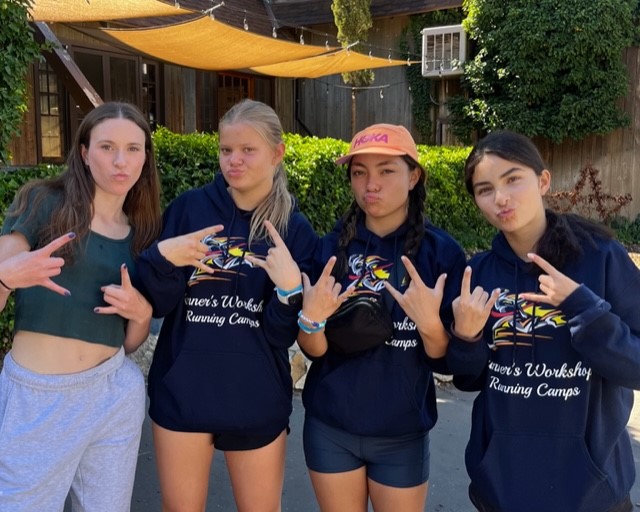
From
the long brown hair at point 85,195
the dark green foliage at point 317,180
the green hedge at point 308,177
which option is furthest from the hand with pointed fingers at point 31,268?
the dark green foliage at point 317,180

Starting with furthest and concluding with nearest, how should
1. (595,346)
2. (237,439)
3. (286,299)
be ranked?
(237,439)
(286,299)
(595,346)

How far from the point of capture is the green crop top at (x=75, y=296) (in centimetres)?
199

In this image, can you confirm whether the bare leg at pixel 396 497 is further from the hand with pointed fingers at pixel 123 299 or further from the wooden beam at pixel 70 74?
the wooden beam at pixel 70 74

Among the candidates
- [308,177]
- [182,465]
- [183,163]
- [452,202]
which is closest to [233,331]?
[182,465]

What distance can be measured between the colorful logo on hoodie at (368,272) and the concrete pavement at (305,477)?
1.57 meters

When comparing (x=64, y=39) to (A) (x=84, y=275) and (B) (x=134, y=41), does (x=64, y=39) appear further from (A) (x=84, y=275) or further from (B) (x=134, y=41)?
(A) (x=84, y=275)

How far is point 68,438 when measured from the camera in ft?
6.40

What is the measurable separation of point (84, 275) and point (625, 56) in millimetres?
11548

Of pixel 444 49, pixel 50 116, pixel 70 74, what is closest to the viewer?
pixel 70 74

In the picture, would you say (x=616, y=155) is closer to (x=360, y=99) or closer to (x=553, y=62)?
(x=553, y=62)

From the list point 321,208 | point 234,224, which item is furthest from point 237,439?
point 321,208

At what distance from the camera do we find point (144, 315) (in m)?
2.11

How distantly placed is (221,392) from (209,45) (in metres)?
6.98

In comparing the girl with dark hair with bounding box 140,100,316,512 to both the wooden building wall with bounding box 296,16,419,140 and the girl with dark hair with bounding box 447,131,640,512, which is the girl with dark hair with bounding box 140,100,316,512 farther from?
the wooden building wall with bounding box 296,16,419,140
